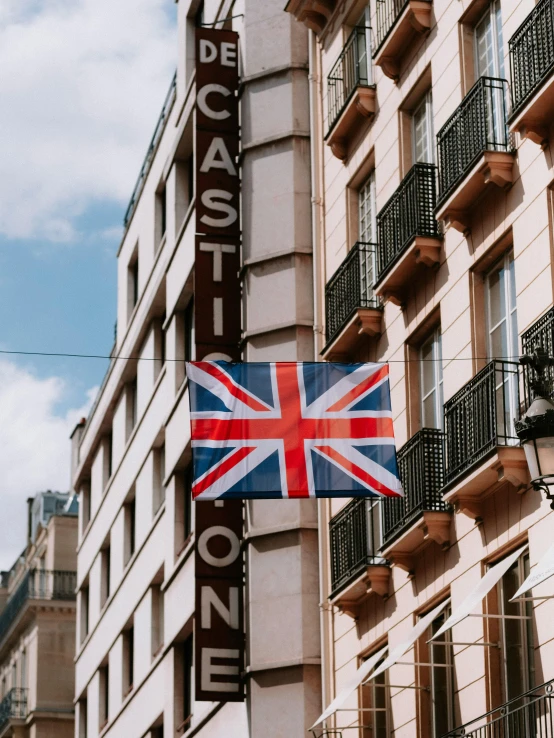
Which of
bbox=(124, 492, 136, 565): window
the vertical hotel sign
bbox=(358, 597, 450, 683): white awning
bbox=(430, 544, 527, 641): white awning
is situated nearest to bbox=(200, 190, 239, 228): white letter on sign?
the vertical hotel sign

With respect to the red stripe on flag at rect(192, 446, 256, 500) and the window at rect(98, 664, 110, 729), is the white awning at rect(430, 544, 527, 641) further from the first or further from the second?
the window at rect(98, 664, 110, 729)

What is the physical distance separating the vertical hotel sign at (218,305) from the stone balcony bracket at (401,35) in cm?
634

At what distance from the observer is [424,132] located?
28656 millimetres

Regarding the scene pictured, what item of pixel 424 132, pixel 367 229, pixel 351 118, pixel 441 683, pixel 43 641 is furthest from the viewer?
pixel 43 641

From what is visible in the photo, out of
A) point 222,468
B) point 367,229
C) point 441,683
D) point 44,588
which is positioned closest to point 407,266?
point 367,229

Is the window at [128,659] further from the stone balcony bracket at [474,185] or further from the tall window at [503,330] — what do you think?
the tall window at [503,330]

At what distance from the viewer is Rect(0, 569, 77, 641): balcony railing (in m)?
68.9

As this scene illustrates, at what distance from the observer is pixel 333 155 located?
3256cm

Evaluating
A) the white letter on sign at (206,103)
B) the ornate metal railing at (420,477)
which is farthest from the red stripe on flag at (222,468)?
the white letter on sign at (206,103)

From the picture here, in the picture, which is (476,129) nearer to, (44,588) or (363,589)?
(363,589)

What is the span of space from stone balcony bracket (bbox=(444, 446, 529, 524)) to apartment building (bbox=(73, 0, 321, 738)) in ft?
26.7

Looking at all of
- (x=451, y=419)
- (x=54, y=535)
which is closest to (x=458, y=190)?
(x=451, y=419)

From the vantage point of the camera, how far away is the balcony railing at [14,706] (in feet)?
222

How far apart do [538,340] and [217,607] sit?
40.4 feet
